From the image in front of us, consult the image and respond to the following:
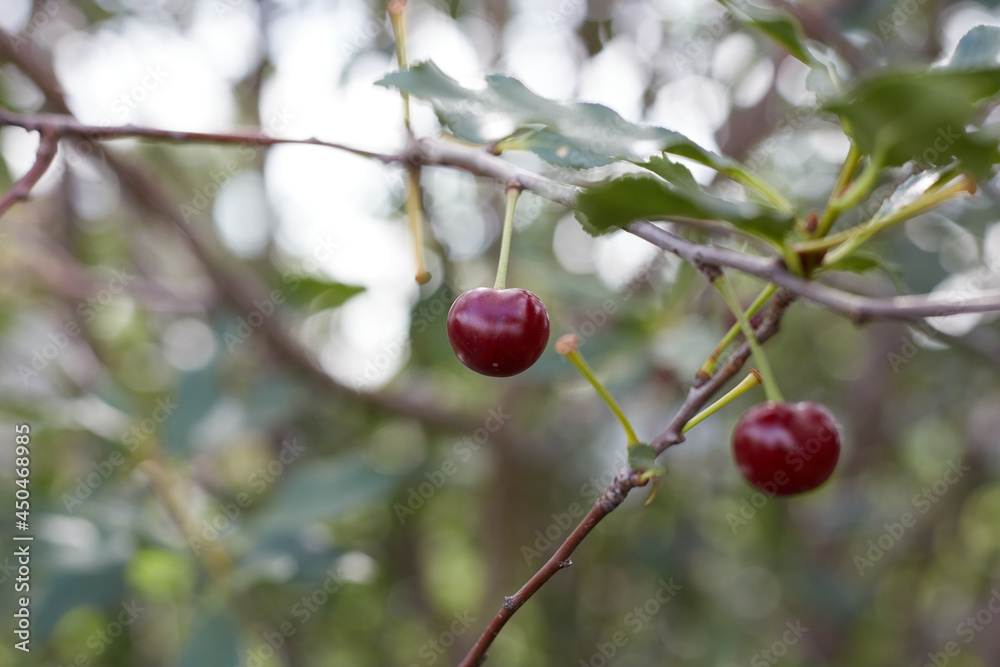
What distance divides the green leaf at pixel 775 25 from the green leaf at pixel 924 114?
7.0 inches

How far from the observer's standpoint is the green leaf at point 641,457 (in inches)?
20.1

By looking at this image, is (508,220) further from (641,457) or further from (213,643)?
(213,643)

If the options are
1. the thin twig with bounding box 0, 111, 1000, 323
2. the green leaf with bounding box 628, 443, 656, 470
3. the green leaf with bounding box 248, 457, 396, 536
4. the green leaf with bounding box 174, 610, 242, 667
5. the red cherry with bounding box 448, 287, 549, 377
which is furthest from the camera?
the green leaf with bounding box 248, 457, 396, 536

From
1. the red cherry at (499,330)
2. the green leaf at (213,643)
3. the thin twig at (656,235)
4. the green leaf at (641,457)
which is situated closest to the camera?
the thin twig at (656,235)

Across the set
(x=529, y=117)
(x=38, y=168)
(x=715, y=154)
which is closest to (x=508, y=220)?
(x=529, y=117)

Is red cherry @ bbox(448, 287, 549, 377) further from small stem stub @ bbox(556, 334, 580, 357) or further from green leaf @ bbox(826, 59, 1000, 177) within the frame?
green leaf @ bbox(826, 59, 1000, 177)

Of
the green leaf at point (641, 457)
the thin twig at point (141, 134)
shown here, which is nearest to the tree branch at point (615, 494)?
the green leaf at point (641, 457)

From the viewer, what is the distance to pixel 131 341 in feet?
A: 11.5

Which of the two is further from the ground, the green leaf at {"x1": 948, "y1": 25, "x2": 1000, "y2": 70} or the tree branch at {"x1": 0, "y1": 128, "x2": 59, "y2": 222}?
the green leaf at {"x1": 948, "y1": 25, "x2": 1000, "y2": 70}

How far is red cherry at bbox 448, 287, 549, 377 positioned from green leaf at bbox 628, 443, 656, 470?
14 cm

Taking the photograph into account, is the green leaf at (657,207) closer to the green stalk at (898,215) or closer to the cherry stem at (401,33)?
the green stalk at (898,215)

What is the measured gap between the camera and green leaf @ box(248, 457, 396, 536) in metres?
1.50

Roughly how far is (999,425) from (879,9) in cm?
159

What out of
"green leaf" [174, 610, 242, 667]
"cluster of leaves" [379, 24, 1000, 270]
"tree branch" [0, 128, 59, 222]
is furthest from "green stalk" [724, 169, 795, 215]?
"green leaf" [174, 610, 242, 667]
